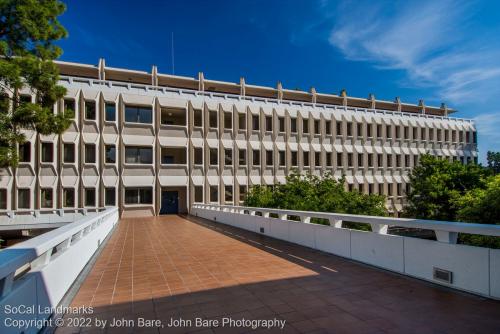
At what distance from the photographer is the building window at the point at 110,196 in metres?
26.9

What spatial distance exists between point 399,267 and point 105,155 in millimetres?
26206

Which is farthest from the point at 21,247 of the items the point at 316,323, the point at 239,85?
the point at 239,85

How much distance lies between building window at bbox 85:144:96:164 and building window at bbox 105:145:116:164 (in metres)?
1.04

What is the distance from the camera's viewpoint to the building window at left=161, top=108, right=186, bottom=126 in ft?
101

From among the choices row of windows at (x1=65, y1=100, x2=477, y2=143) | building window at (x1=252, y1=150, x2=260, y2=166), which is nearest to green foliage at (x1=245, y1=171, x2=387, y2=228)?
building window at (x1=252, y1=150, x2=260, y2=166)

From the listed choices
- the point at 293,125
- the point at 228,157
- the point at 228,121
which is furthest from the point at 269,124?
the point at 228,157

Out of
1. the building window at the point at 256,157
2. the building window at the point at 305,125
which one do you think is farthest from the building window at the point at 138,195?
the building window at the point at 305,125

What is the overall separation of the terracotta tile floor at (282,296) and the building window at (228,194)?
2244 centimetres

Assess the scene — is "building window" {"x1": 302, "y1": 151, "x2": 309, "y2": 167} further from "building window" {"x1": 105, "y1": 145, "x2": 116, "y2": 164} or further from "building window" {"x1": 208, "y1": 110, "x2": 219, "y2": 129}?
"building window" {"x1": 105, "y1": 145, "x2": 116, "y2": 164}

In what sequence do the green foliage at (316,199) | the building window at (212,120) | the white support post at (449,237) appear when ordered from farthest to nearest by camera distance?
the building window at (212,120) < the green foliage at (316,199) < the white support post at (449,237)

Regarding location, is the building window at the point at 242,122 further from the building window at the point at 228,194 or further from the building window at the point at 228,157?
the building window at the point at 228,194

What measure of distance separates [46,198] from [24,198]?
1.54m

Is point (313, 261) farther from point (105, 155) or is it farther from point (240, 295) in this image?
point (105, 155)

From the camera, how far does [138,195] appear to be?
28172mm
